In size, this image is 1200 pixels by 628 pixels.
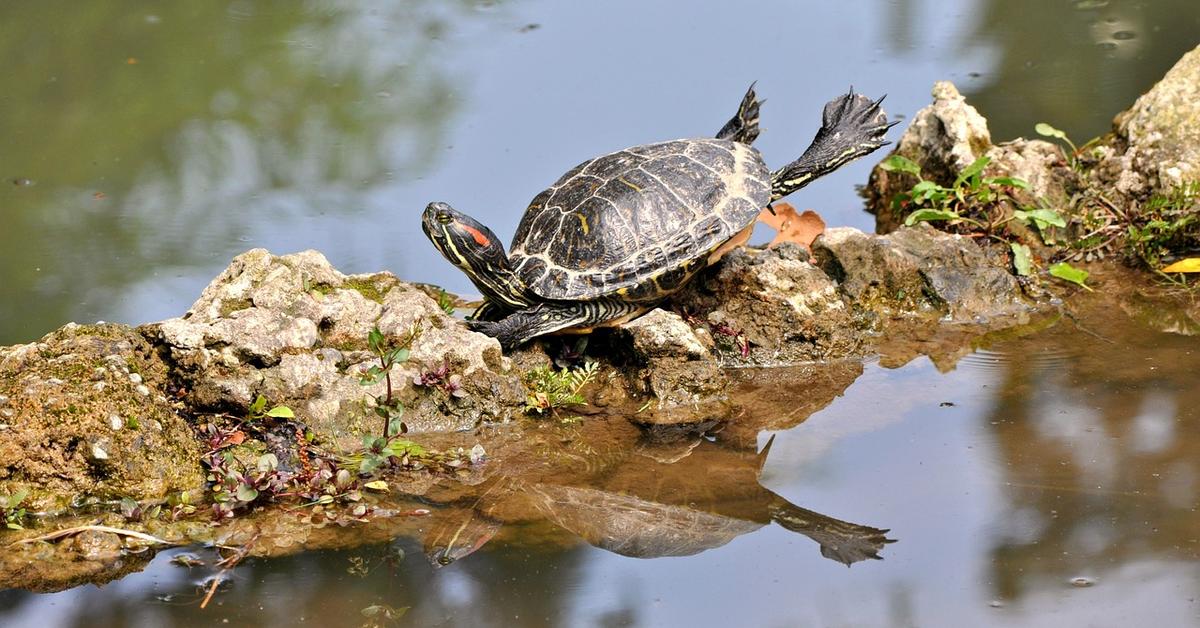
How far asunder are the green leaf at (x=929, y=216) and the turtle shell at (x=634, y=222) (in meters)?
0.99

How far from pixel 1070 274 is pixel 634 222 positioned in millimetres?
2197

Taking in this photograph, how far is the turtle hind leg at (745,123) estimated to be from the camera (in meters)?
5.41

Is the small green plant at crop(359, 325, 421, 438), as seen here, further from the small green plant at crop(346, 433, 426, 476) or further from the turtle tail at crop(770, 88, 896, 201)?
the turtle tail at crop(770, 88, 896, 201)

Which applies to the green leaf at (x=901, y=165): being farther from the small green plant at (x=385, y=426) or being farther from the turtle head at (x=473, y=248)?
the small green plant at (x=385, y=426)

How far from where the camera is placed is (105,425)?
373 cm

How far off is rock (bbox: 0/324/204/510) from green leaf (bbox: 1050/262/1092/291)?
3909mm

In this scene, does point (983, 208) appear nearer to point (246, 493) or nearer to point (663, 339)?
point (663, 339)

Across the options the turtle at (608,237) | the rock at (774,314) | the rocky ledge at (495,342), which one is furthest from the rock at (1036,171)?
the turtle at (608,237)

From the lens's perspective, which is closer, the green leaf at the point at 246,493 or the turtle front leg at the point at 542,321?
the green leaf at the point at 246,493

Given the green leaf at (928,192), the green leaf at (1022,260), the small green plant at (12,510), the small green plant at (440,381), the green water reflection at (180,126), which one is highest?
the green water reflection at (180,126)

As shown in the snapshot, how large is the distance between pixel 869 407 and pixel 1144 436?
0.99m

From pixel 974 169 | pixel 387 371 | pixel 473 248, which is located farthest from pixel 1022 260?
pixel 387 371

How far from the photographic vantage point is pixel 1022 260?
5305 mm

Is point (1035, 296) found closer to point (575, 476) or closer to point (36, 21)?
point (575, 476)
